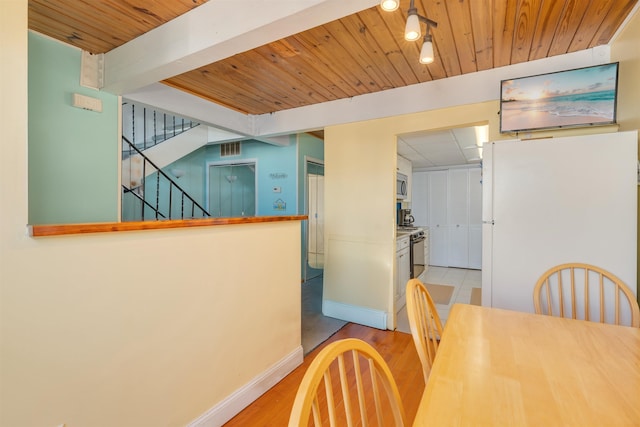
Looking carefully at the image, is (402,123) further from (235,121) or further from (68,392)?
(68,392)

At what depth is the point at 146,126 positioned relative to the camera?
5305mm

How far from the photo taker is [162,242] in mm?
1459

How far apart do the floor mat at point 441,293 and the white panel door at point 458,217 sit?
151cm

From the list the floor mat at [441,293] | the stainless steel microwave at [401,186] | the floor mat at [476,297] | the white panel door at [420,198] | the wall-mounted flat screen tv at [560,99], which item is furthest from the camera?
the white panel door at [420,198]

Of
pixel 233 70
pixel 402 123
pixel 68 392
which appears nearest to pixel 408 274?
pixel 402 123

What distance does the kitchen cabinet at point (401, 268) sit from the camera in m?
3.40

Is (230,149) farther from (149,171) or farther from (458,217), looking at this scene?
(458,217)

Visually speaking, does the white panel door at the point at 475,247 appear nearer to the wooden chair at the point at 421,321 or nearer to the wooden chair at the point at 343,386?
the wooden chair at the point at 421,321

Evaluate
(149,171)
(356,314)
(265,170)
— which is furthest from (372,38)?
(149,171)

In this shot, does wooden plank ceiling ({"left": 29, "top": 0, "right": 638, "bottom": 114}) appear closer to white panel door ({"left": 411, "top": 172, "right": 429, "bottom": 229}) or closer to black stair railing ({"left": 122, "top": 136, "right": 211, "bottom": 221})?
black stair railing ({"left": 122, "top": 136, "right": 211, "bottom": 221})

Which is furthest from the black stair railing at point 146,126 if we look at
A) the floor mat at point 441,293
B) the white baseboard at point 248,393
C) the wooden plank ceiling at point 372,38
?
the floor mat at point 441,293

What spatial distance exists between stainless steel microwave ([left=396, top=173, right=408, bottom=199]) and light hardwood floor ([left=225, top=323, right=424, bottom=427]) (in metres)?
2.28

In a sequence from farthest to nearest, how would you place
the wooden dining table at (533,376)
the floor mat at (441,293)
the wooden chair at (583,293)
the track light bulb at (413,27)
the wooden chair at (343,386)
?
1. the floor mat at (441,293)
2. the wooden chair at (583,293)
3. the track light bulb at (413,27)
4. the wooden dining table at (533,376)
5. the wooden chair at (343,386)

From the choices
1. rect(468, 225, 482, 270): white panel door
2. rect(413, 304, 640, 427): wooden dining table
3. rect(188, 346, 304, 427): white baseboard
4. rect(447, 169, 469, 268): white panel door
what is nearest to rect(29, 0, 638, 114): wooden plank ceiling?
rect(413, 304, 640, 427): wooden dining table
